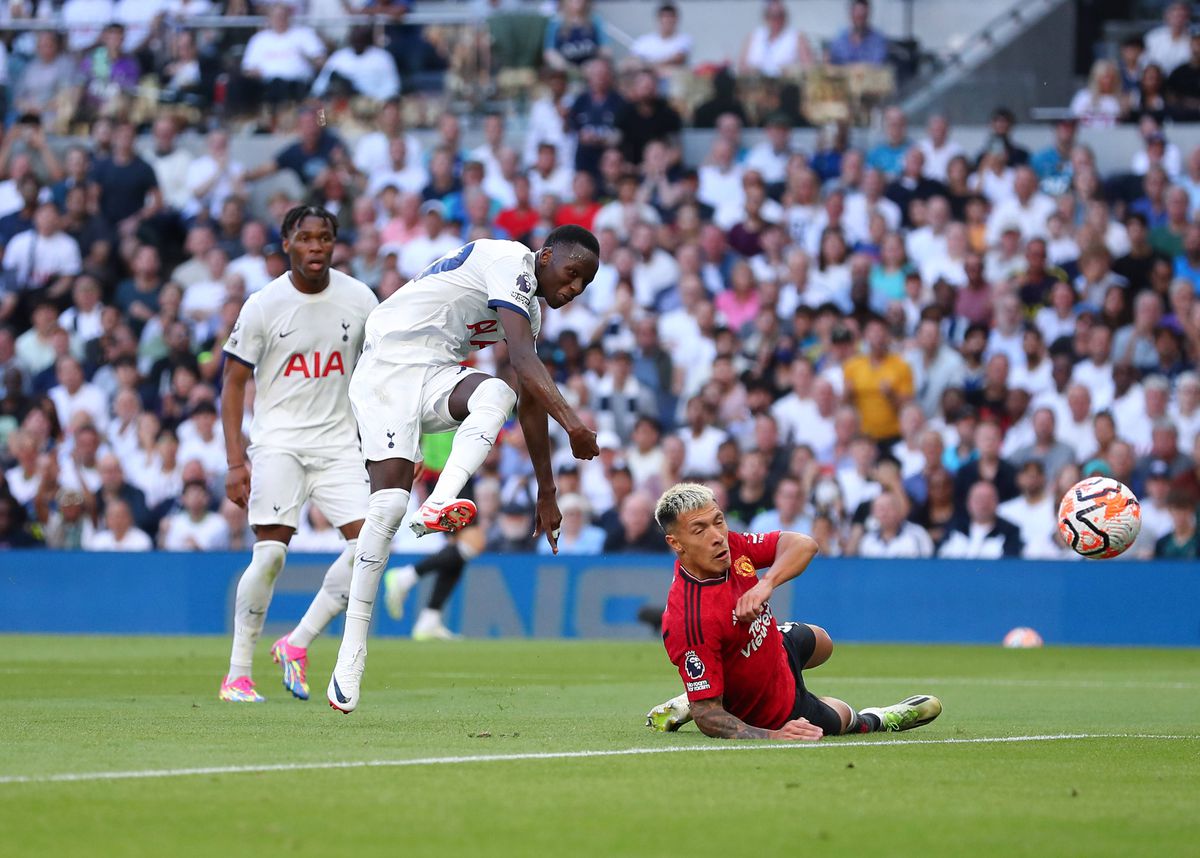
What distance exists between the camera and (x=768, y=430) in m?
19.6

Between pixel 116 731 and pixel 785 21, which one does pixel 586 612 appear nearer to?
pixel 785 21

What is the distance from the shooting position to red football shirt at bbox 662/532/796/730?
316 inches

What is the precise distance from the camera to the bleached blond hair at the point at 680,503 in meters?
7.96

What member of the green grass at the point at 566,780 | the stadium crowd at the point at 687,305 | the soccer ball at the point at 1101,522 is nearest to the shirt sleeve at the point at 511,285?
the green grass at the point at 566,780

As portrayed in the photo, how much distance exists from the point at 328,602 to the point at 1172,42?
1579cm

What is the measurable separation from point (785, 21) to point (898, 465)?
763 centimetres

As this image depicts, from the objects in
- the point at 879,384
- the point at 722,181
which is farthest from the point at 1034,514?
the point at 722,181

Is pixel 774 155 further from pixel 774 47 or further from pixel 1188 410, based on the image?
pixel 1188 410

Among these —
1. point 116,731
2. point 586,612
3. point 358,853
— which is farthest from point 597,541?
point 358,853

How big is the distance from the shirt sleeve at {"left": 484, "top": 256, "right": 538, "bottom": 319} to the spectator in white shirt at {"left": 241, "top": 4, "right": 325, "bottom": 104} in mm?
16998

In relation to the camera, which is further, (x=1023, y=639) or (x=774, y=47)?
(x=774, y=47)

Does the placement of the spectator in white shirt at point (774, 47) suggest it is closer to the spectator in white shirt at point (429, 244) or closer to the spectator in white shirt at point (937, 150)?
the spectator in white shirt at point (937, 150)

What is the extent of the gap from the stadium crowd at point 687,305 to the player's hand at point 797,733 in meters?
10.6

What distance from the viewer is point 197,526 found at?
20.7 meters
